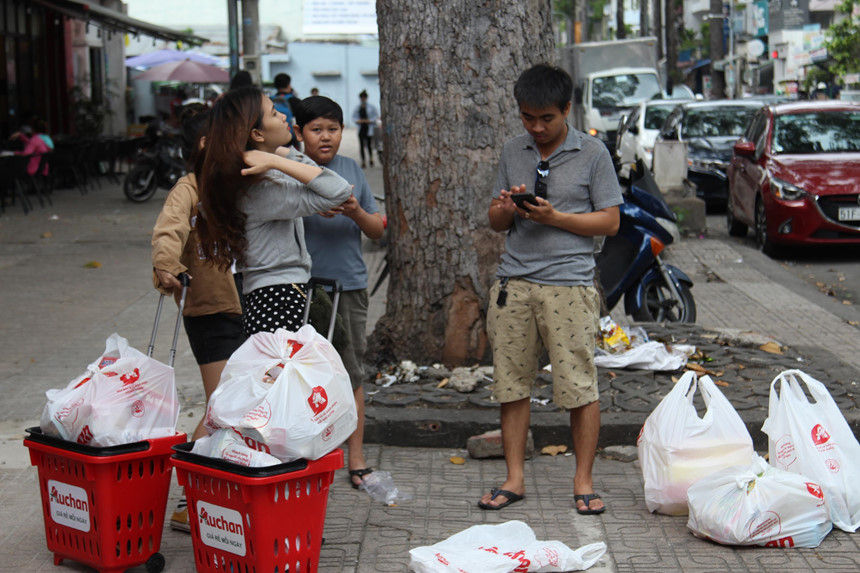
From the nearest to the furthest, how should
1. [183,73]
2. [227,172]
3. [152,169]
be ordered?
[227,172] < [152,169] < [183,73]

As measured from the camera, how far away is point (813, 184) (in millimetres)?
11656

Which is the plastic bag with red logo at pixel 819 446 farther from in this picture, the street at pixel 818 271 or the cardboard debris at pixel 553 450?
the street at pixel 818 271

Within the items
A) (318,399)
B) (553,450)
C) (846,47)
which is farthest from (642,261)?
(846,47)

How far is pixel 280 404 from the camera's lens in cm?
358

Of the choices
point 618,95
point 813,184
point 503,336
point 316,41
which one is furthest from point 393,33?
point 316,41

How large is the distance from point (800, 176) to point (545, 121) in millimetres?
8092

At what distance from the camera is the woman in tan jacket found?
14.1 feet

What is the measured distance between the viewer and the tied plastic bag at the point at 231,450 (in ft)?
11.6

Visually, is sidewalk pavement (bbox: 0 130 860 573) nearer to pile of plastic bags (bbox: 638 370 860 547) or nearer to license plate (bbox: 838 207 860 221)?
pile of plastic bags (bbox: 638 370 860 547)

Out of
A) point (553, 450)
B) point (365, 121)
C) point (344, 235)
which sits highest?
point (365, 121)

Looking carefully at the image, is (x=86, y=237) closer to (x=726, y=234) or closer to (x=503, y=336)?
(x=726, y=234)

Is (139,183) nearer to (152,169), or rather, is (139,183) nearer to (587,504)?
(152,169)

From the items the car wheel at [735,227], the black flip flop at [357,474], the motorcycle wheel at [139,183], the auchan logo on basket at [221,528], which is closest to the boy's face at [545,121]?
the black flip flop at [357,474]

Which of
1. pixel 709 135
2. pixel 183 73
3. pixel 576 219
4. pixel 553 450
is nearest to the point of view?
pixel 576 219
